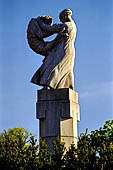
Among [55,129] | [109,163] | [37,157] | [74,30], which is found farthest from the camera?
[74,30]

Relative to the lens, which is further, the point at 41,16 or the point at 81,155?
the point at 41,16

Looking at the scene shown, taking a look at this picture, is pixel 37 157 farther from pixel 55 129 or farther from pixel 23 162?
pixel 55 129

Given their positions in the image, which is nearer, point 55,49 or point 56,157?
point 56,157

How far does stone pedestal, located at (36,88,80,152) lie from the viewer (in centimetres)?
1703

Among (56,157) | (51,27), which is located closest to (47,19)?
(51,27)

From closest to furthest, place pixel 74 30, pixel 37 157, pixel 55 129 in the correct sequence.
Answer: pixel 37 157, pixel 55 129, pixel 74 30

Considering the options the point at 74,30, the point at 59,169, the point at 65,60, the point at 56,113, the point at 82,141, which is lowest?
the point at 59,169

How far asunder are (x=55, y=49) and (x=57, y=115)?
282cm

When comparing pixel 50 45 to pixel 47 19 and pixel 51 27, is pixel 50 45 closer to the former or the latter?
pixel 51 27

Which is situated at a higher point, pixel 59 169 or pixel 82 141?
pixel 82 141

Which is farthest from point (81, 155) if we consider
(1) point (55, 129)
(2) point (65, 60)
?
(2) point (65, 60)

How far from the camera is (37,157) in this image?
1489cm

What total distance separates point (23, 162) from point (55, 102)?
11.4 ft

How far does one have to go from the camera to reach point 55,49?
59.9 feet
